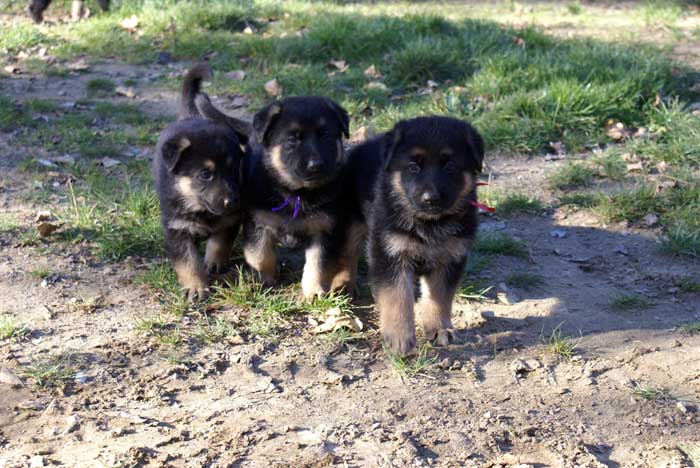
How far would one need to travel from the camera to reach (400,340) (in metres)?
4.46

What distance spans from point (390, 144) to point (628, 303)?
1781 millimetres

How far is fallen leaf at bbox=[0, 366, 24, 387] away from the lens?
4.14 metres

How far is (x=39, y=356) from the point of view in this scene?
14.4ft

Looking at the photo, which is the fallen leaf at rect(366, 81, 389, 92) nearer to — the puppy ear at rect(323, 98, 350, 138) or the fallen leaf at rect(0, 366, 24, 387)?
the puppy ear at rect(323, 98, 350, 138)

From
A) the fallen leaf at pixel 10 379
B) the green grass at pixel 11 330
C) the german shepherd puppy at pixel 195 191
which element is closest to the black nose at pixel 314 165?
the german shepherd puppy at pixel 195 191

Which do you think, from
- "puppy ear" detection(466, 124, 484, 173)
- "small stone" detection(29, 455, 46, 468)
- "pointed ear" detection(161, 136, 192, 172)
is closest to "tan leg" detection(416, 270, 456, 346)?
"puppy ear" detection(466, 124, 484, 173)

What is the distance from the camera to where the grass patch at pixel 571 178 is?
670 centimetres

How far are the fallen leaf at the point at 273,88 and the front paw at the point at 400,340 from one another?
4.05 meters

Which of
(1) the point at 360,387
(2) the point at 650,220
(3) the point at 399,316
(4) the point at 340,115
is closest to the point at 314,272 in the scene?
(3) the point at 399,316

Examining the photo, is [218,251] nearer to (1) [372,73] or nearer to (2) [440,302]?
(2) [440,302]

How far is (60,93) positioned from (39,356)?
4.57 m

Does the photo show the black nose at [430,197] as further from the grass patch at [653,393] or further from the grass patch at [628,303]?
the grass patch at [628,303]

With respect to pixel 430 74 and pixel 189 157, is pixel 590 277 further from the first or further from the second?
pixel 430 74

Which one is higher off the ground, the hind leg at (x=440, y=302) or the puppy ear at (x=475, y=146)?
the puppy ear at (x=475, y=146)
